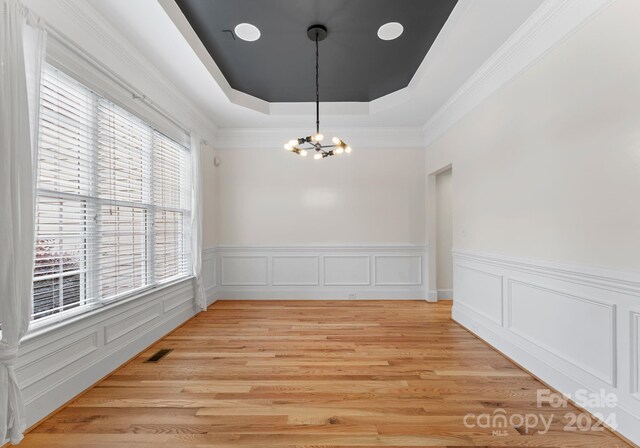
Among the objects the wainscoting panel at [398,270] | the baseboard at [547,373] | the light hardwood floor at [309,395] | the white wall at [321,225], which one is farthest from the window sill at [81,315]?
the baseboard at [547,373]

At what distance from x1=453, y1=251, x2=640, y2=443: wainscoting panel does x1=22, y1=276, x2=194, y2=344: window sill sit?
377 centimetres

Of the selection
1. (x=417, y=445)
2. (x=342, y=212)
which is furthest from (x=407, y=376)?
(x=342, y=212)

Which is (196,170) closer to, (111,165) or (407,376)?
(111,165)

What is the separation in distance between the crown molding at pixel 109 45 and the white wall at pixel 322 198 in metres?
1.58

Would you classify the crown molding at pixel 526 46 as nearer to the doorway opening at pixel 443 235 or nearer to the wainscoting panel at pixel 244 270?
the doorway opening at pixel 443 235

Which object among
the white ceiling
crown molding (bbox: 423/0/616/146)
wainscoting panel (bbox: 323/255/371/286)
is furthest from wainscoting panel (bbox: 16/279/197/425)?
crown molding (bbox: 423/0/616/146)

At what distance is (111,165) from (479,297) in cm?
420

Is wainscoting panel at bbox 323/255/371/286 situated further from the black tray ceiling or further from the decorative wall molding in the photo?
the decorative wall molding

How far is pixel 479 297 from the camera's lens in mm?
3518

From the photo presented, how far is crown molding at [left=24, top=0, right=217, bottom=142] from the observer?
6.84ft

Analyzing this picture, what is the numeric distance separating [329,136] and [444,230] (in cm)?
269

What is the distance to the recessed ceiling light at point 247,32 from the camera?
113 inches

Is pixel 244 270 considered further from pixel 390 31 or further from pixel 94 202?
pixel 390 31

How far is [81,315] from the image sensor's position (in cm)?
233
